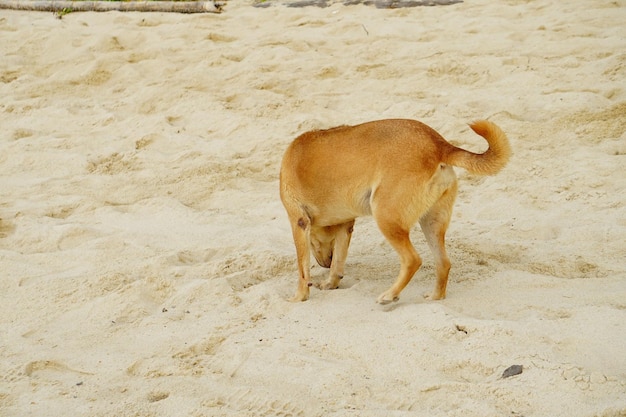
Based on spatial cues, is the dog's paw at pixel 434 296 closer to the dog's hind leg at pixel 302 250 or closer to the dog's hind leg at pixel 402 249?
the dog's hind leg at pixel 402 249

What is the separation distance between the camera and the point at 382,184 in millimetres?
4305

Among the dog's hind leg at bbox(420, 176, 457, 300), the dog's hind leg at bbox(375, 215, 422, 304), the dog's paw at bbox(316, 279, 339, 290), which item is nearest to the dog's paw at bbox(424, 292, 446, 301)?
the dog's hind leg at bbox(420, 176, 457, 300)

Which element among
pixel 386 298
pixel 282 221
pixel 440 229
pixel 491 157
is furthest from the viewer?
pixel 282 221

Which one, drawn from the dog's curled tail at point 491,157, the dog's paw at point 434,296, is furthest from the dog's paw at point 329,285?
the dog's curled tail at point 491,157

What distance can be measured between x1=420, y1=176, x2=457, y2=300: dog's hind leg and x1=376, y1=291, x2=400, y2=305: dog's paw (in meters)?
0.22

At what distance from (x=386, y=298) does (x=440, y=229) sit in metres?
0.54

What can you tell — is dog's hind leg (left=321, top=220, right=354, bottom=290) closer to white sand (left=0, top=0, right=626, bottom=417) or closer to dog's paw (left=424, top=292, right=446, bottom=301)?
white sand (left=0, top=0, right=626, bottom=417)

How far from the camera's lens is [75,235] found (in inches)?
215

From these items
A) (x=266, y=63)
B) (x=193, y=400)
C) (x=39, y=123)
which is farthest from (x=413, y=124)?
(x=39, y=123)

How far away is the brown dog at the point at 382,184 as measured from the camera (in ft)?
13.9

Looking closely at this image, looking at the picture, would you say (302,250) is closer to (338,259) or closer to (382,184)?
(338,259)

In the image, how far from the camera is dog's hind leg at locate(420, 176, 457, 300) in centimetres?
435

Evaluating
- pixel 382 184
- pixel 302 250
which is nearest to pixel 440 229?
pixel 382 184

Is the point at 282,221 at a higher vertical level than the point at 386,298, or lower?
lower
